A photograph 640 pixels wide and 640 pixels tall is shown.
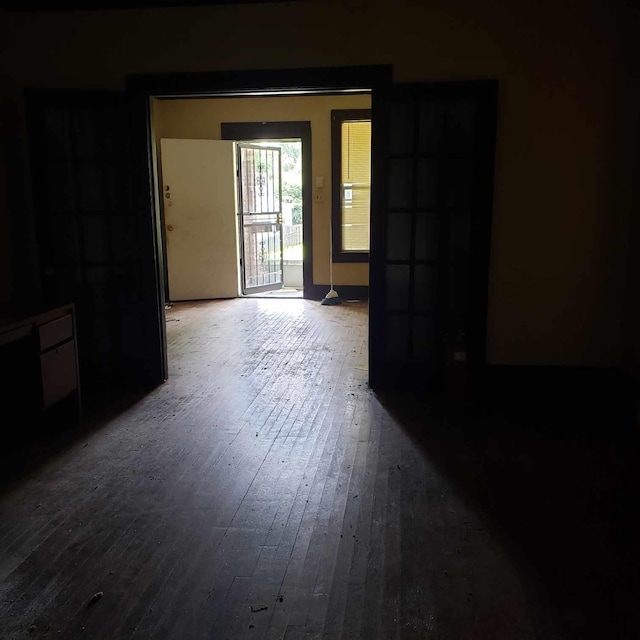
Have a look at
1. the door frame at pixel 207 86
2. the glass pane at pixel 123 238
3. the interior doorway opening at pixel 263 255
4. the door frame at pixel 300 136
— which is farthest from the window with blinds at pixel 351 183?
the glass pane at pixel 123 238

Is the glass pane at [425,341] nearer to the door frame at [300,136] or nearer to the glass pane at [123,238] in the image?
the glass pane at [123,238]

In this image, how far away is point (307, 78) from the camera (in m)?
4.04

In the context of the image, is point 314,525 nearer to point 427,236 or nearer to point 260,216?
point 427,236

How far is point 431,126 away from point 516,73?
1.98ft

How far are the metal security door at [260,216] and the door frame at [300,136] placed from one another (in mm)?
195

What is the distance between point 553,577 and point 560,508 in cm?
53

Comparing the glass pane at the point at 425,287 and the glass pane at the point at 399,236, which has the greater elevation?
the glass pane at the point at 399,236

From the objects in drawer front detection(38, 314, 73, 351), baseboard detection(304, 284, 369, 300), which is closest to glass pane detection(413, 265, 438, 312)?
drawer front detection(38, 314, 73, 351)

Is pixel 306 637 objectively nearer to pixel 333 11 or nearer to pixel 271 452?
pixel 271 452

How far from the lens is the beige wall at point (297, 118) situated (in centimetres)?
798

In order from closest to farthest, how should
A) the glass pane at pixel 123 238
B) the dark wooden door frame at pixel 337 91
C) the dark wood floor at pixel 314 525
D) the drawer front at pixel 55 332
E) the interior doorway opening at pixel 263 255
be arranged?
the dark wood floor at pixel 314 525
the drawer front at pixel 55 332
the dark wooden door frame at pixel 337 91
the glass pane at pixel 123 238
the interior doorway opening at pixel 263 255

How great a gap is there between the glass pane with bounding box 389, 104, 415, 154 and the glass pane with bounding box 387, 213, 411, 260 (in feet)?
1.45

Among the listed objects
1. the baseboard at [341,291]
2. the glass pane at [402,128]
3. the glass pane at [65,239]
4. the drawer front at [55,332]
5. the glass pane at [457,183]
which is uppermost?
the glass pane at [402,128]

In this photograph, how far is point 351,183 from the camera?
8047 millimetres
